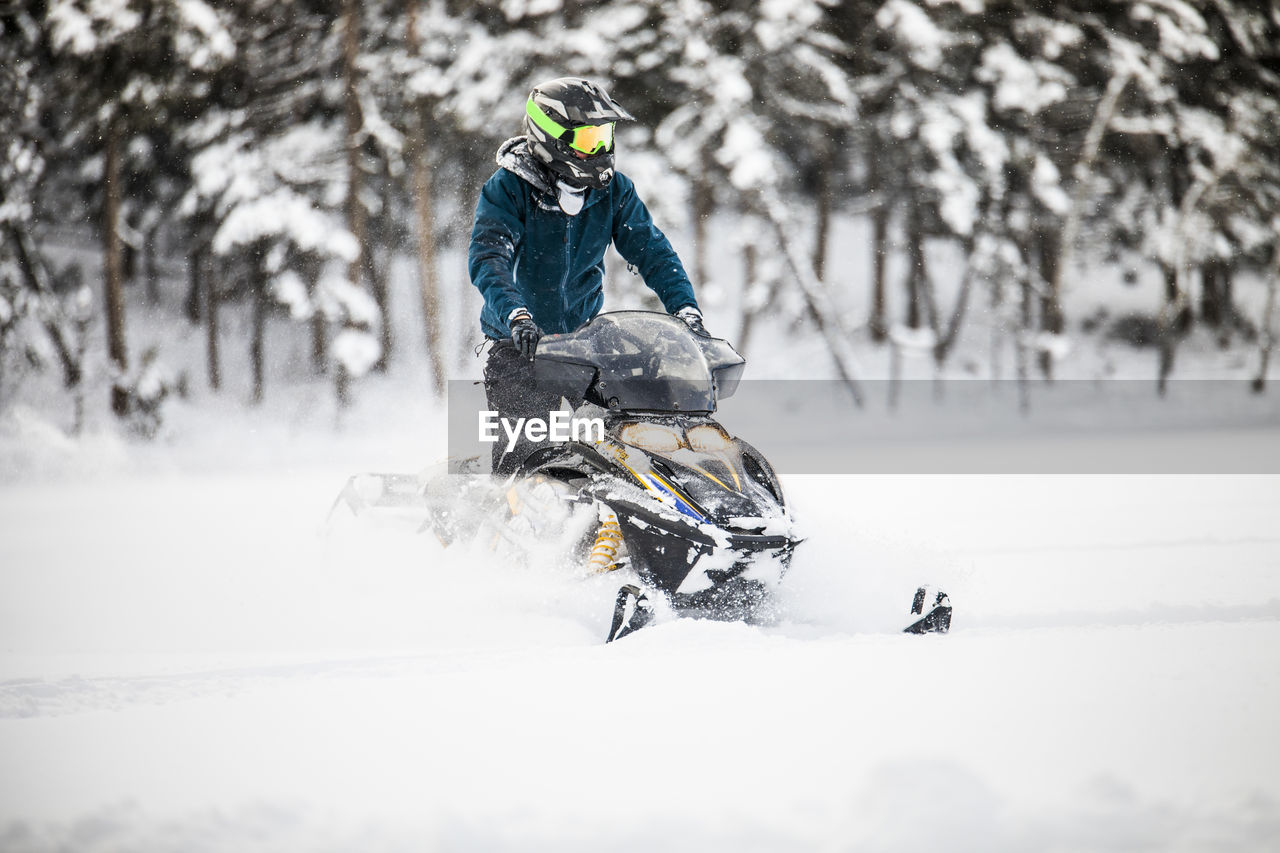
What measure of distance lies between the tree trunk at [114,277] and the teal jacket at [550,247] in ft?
39.6

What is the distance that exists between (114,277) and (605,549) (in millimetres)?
13573

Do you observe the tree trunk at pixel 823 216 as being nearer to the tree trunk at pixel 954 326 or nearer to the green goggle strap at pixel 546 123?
the tree trunk at pixel 954 326

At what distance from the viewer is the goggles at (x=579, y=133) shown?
12.0 feet

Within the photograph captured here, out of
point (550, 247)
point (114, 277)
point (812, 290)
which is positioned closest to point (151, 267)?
point (114, 277)

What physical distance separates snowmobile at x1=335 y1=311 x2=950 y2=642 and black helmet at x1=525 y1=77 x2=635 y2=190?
636mm

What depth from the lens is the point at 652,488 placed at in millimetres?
3234

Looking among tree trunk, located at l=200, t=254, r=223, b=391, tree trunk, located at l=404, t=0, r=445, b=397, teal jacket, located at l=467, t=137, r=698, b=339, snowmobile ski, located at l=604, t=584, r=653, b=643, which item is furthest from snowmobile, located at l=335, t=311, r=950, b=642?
tree trunk, located at l=200, t=254, r=223, b=391

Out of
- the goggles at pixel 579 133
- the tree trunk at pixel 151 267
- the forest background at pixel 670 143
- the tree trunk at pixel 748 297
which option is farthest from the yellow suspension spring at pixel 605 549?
the tree trunk at pixel 151 267

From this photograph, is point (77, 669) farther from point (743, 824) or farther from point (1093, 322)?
point (1093, 322)

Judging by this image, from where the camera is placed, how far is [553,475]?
3.59m

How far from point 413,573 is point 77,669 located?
144 centimetres

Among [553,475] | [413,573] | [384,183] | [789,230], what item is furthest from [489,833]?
[384,183]

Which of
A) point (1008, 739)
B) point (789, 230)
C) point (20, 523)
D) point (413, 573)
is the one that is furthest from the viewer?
point (789, 230)

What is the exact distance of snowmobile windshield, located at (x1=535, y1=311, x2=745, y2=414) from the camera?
3.44 meters
